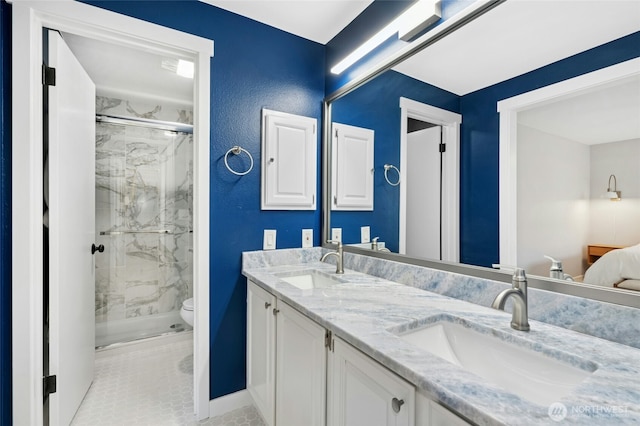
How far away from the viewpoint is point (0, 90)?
1.28 metres

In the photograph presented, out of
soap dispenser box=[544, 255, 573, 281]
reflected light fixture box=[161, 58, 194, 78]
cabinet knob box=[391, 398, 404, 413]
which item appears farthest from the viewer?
reflected light fixture box=[161, 58, 194, 78]

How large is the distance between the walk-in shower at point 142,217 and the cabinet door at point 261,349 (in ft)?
5.11

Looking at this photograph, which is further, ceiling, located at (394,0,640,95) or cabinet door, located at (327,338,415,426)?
ceiling, located at (394,0,640,95)

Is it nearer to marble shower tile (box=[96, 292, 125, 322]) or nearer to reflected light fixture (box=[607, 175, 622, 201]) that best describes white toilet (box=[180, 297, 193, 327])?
marble shower tile (box=[96, 292, 125, 322])

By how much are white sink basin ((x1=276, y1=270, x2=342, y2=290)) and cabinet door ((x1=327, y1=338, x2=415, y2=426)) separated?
0.74 meters

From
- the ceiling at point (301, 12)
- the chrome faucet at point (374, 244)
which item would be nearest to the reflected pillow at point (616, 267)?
the chrome faucet at point (374, 244)

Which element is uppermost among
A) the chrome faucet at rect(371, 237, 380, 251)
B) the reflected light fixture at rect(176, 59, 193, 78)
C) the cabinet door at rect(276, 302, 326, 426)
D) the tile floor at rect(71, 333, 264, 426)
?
A: the reflected light fixture at rect(176, 59, 193, 78)

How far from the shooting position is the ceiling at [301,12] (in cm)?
171

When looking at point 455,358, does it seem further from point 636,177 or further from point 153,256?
point 153,256

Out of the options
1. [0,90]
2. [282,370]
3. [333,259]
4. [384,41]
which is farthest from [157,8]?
[282,370]

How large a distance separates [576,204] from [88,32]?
7.20 ft

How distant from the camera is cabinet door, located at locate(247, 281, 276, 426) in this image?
1.46 metres

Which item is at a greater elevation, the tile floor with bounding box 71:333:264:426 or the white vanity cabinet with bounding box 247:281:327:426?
the white vanity cabinet with bounding box 247:281:327:426

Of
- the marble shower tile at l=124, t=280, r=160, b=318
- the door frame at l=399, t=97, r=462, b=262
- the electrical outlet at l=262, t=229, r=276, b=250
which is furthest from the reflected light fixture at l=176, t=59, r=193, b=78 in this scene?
the marble shower tile at l=124, t=280, r=160, b=318
